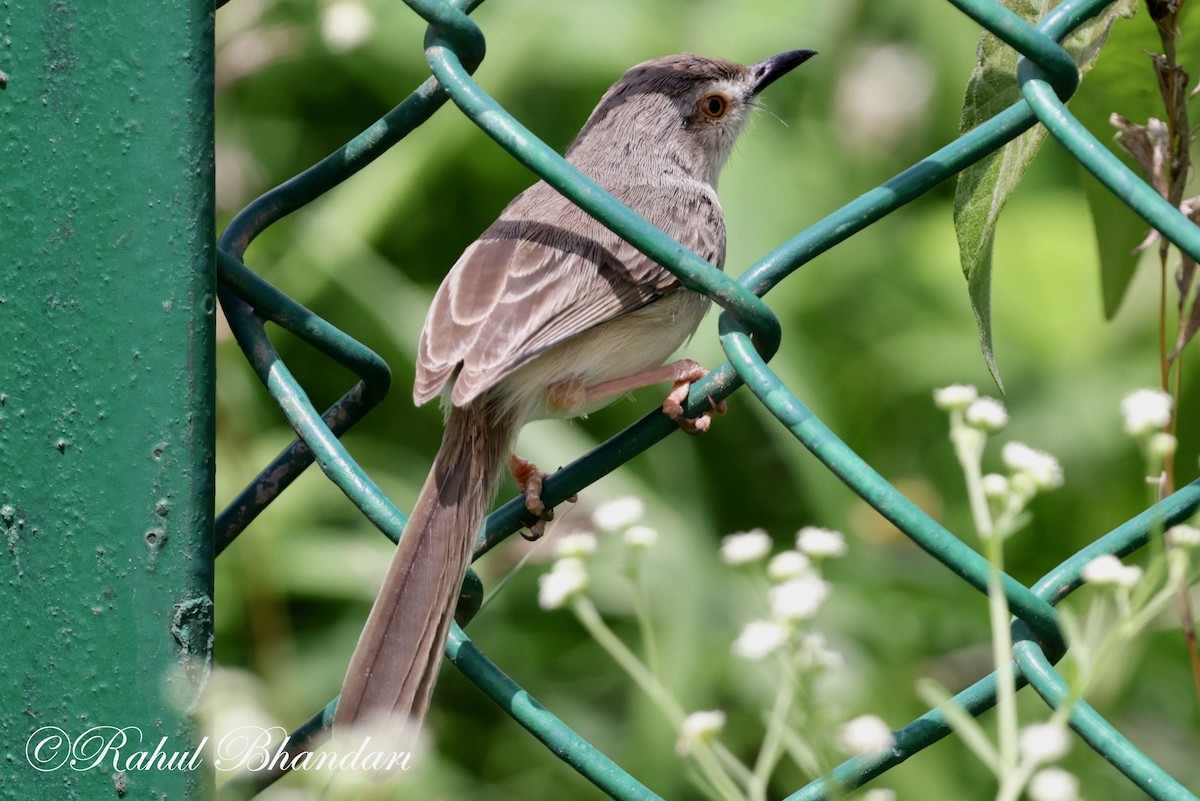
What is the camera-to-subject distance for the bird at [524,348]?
1967 mm

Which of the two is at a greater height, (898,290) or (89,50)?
(89,50)

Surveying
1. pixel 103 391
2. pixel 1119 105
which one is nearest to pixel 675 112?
pixel 1119 105

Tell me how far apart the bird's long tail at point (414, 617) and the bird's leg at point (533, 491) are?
0.37ft

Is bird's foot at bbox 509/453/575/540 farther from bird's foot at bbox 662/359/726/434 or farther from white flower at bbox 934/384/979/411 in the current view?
white flower at bbox 934/384/979/411

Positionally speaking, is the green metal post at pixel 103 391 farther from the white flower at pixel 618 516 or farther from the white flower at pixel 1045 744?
the white flower at pixel 1045 744

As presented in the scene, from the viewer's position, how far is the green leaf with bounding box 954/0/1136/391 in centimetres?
168

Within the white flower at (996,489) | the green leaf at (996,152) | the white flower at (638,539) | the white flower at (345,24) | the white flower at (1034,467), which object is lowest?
the white flower at (638,539)

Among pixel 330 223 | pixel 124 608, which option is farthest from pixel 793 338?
pixel 124 608

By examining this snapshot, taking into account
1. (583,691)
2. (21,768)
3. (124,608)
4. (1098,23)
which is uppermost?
(1098,23)

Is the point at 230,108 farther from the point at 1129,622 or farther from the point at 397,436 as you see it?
the point at 1129,622

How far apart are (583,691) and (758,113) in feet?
6.06

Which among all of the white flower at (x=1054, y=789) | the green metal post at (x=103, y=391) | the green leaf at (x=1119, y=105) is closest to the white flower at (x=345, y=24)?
the green metal post at (x=103, y=391)

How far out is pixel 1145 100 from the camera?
2.04 metres

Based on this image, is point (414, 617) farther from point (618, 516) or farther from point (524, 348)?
point (524, 348)
